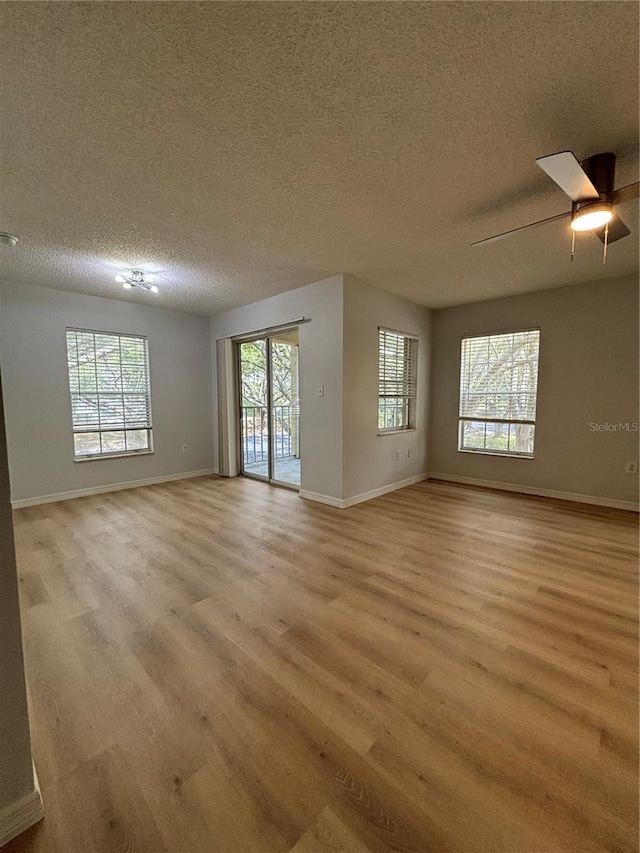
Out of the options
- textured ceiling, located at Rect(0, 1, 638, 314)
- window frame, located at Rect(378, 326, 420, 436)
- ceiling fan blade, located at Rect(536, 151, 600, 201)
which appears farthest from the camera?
window frame, located at Rect(378, 326, 420, 436)

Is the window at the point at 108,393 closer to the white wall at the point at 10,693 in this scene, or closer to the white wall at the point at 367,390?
the white wall at the point at 367,390

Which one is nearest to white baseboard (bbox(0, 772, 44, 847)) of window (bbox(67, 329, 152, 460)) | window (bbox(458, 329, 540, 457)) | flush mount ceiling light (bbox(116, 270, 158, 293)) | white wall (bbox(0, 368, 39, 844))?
white wall (bbox(0, 368, 39, 844))

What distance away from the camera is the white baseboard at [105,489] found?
157 inches

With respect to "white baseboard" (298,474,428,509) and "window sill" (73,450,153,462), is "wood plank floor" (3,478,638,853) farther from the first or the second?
"window sill" (73,450,153,462)

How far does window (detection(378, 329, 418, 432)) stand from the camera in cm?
437

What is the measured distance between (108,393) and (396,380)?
386cm

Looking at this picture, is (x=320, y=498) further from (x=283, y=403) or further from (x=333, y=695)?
(x=333, y=695)

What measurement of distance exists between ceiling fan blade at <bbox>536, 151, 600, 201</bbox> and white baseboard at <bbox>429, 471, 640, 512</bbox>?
3.46m

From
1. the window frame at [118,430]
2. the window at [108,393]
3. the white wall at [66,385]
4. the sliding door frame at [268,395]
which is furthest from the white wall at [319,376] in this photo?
the window at [108,393]

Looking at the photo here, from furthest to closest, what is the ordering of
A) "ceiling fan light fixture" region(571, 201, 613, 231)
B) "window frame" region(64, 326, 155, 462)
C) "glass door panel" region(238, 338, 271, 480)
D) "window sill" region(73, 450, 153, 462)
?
"glass door panel" region(238, 338, 271, 480), "window sill" region(73, 450, 153, 462), "window frame" region(64, 326, 155, 462), "ceiling fan light fixture" region(571, 201, 613, 231)

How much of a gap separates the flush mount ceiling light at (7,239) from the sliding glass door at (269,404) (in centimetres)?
269

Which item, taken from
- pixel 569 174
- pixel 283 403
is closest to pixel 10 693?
pixel 569 174

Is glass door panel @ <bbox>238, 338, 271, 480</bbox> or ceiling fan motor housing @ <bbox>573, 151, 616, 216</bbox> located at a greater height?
ceiling fan motor housing @ <bbox>573, 151, 616, 216</bbox>

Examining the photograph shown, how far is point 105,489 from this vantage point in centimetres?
455
